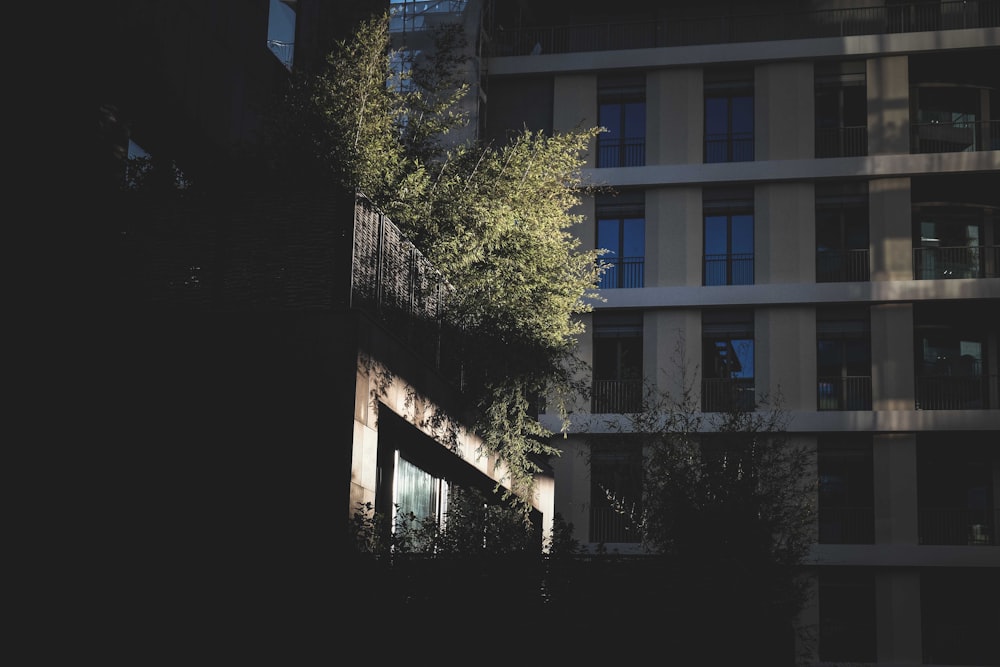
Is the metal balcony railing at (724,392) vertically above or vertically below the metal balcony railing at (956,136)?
below

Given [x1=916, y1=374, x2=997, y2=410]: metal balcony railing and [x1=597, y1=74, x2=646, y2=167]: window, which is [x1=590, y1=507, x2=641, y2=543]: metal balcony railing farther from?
[x1=597, y1=74, x2=646, y2=167]: window

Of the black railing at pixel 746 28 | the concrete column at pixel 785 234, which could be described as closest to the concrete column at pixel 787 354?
the concrete column at pixel 785 234

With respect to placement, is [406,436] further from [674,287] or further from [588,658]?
[674,287]

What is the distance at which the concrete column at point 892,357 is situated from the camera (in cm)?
3167

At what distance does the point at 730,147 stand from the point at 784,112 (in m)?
1.61

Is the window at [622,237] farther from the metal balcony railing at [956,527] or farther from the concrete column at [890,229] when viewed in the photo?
the metal balcony railing at [956,527]

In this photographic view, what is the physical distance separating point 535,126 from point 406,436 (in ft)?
68.0

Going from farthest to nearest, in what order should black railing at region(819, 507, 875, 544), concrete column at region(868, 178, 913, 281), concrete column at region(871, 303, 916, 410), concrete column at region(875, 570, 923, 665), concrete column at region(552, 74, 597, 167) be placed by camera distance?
concrete column at region(552, 74, 597, 167) → concrete column at region(868, 178, 913, 281) → concrete column at region(871, 303, 916, 410) → black railing at region(819, 507, 875, 544) → concrete column at region(875, 570, 923, 665)

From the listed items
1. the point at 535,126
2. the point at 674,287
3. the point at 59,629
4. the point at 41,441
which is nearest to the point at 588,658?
the point at 59,629

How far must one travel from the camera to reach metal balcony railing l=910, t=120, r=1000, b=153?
33.5 m

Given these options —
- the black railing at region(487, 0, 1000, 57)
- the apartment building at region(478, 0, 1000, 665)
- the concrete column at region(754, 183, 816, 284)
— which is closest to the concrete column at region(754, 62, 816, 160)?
the apartment building at region(478, 0, 1000, 665)

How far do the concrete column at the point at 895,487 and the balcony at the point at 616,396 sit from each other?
5.87 m

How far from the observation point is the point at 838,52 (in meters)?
33.2

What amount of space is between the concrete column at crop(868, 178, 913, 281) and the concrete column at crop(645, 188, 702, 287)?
428cm
